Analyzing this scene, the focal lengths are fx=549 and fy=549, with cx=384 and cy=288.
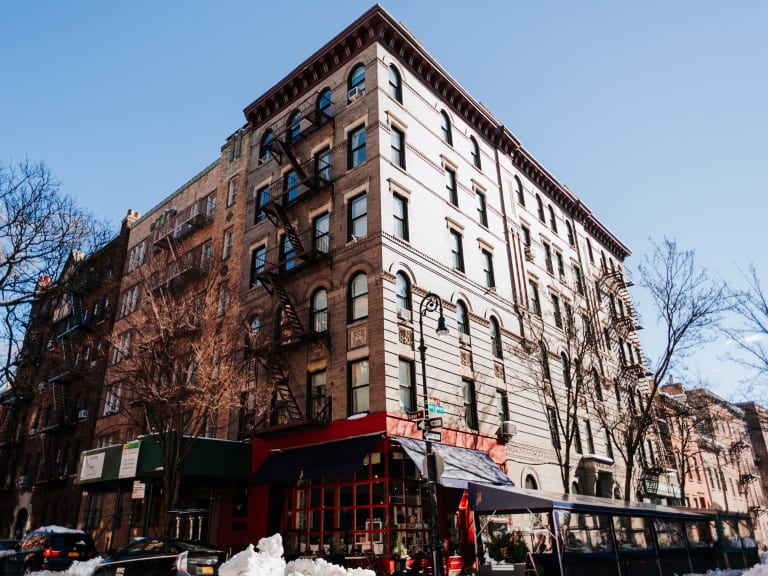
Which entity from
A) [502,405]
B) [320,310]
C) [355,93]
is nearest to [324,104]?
[355,93]

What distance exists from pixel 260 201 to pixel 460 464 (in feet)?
55.8

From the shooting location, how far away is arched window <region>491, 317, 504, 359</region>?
1035 inches

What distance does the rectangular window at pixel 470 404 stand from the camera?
75.4ft

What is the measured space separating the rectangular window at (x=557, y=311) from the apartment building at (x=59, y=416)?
25.7 meters

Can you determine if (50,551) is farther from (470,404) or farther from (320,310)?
(470,404)

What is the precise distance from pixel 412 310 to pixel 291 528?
30.7 feet

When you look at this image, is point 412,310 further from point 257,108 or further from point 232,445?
point 257,108

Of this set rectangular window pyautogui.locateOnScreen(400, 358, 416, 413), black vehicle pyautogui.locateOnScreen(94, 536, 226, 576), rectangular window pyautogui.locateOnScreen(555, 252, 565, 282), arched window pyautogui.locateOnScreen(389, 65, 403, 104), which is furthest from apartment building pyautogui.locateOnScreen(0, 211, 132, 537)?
rectangular window pyautogui.locateOnScreen(555, 252, 565, 282)

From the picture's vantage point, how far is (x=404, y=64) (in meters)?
26.8

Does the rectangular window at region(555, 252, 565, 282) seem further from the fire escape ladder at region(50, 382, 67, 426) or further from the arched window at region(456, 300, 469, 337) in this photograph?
the fire escape ladder at region(50, 382, 67, 426)

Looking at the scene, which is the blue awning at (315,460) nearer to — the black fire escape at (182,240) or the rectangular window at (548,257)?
the black fire escape at (182,240)

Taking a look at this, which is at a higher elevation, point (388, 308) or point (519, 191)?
point (519, 191)

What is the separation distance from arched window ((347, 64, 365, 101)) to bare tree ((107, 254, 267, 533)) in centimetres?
1052

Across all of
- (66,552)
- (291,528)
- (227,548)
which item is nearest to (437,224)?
(291,528)
